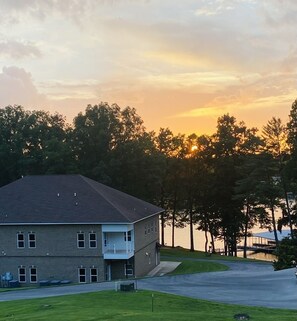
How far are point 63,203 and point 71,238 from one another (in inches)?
141

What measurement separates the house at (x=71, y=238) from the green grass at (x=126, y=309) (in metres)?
14.7

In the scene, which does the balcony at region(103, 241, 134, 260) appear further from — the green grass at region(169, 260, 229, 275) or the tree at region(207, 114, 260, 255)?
the tree at region(207, 114, 260, 255)

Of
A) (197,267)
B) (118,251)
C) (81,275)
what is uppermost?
(118,251)

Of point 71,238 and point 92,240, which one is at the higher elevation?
point 71,238

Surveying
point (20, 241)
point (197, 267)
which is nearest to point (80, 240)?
point (20, 241)

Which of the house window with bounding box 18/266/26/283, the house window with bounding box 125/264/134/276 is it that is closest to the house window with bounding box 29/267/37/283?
the house window with bounding box 18/266/26/283

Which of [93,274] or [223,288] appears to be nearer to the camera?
[223,288]

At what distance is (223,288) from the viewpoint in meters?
31.0

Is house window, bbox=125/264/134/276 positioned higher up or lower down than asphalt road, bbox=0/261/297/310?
lower down

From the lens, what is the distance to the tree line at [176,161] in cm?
6250

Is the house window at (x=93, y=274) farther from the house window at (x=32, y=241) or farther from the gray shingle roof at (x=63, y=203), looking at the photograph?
the house window at (x=32, y=241)

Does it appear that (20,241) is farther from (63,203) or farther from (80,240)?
(80,240)

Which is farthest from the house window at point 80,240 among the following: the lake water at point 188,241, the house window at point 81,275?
the lake water at point 188,241

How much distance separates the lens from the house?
4409 centimetres
